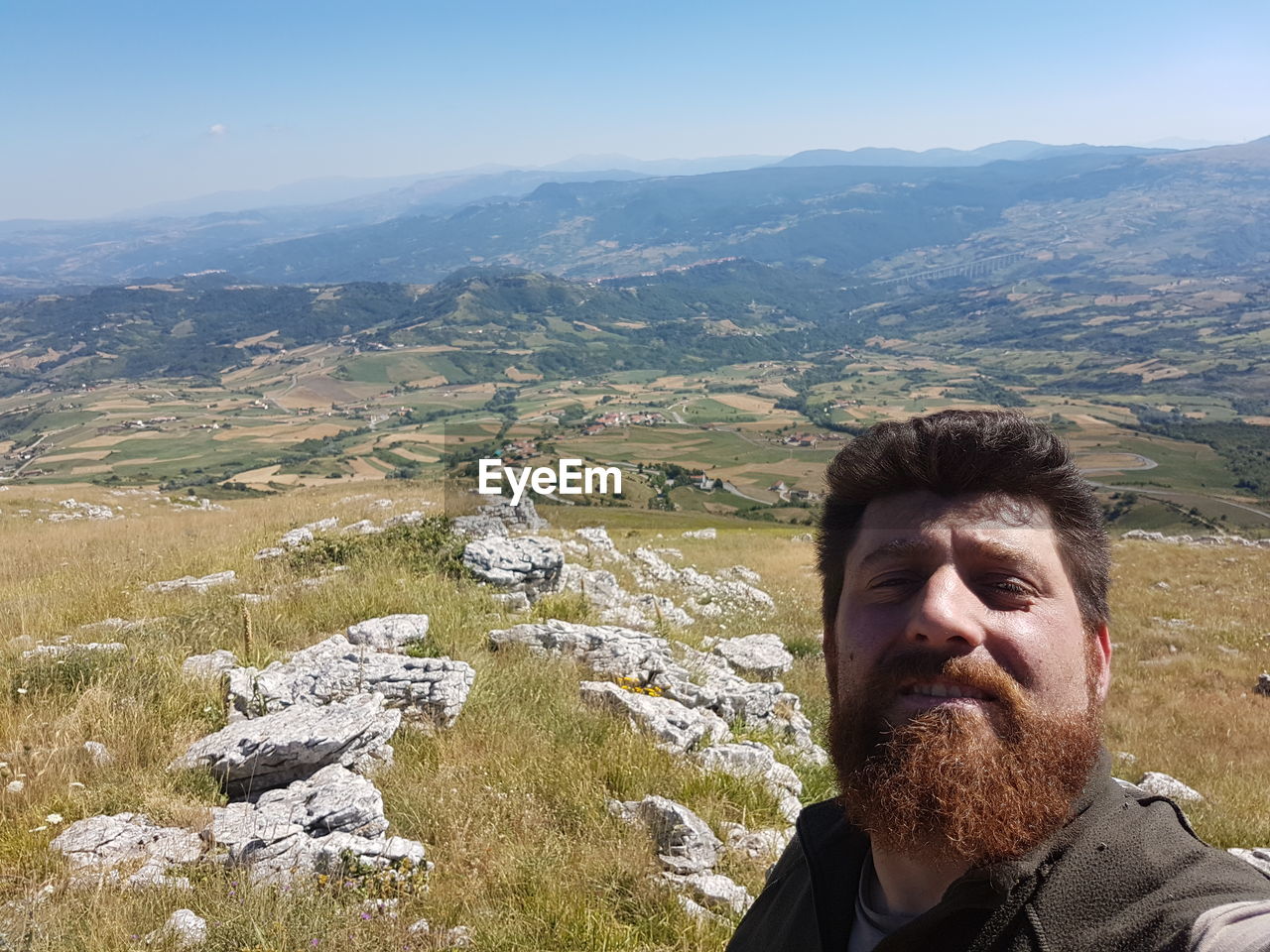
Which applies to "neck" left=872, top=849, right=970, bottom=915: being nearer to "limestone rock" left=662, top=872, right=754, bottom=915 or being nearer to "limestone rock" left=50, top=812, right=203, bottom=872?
"limestone rock" left=662, top=872, right=754, bottom=915

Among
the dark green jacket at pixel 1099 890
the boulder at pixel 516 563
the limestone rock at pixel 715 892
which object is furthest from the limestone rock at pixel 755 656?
the dark green jacket at pixel 1099 890

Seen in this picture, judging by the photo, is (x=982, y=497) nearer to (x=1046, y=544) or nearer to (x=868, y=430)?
(x=1046, y=544)

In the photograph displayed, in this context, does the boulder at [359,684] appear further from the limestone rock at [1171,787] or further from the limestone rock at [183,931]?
the limestone rock at [1171,787]

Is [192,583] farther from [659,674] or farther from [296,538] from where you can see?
[659,674]

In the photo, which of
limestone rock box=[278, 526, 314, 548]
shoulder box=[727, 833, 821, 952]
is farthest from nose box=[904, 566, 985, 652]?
limestone rock box=[278, 526, 314, 548]

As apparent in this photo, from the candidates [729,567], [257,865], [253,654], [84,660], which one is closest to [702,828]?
[257,865]

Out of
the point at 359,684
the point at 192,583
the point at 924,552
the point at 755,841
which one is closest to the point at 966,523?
the point at 924,552
